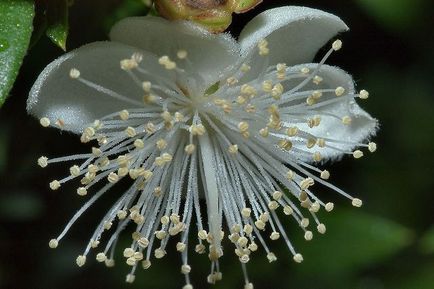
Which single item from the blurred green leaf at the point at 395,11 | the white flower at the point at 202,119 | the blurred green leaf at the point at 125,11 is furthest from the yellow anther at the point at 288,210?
the blurred green leaf at the point at 395,11

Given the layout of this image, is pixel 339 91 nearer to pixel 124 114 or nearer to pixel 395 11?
pixel 124 114

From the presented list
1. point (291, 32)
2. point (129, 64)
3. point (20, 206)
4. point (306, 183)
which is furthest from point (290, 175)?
point (20, 206)

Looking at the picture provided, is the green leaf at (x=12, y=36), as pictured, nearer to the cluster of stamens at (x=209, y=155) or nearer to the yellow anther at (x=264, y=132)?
the cluster of stamens at (x=209, y=155)

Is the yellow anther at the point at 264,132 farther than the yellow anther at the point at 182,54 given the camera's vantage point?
Yes

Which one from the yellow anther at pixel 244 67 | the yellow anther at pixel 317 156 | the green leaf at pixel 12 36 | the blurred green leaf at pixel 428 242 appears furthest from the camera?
the blurred green leaf at pixel 428 242

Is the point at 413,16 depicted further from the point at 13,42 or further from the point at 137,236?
the point at 13,42

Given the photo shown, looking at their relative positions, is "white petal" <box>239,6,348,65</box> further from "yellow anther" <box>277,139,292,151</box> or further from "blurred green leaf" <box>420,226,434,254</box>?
"blurred green leaf" <box>420,226,434,254</box>

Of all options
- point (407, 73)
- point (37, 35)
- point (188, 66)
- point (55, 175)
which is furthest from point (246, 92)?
point (407, 73)

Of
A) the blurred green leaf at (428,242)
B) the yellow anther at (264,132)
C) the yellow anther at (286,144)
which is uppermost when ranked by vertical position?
the yellow anther at (264,132)
